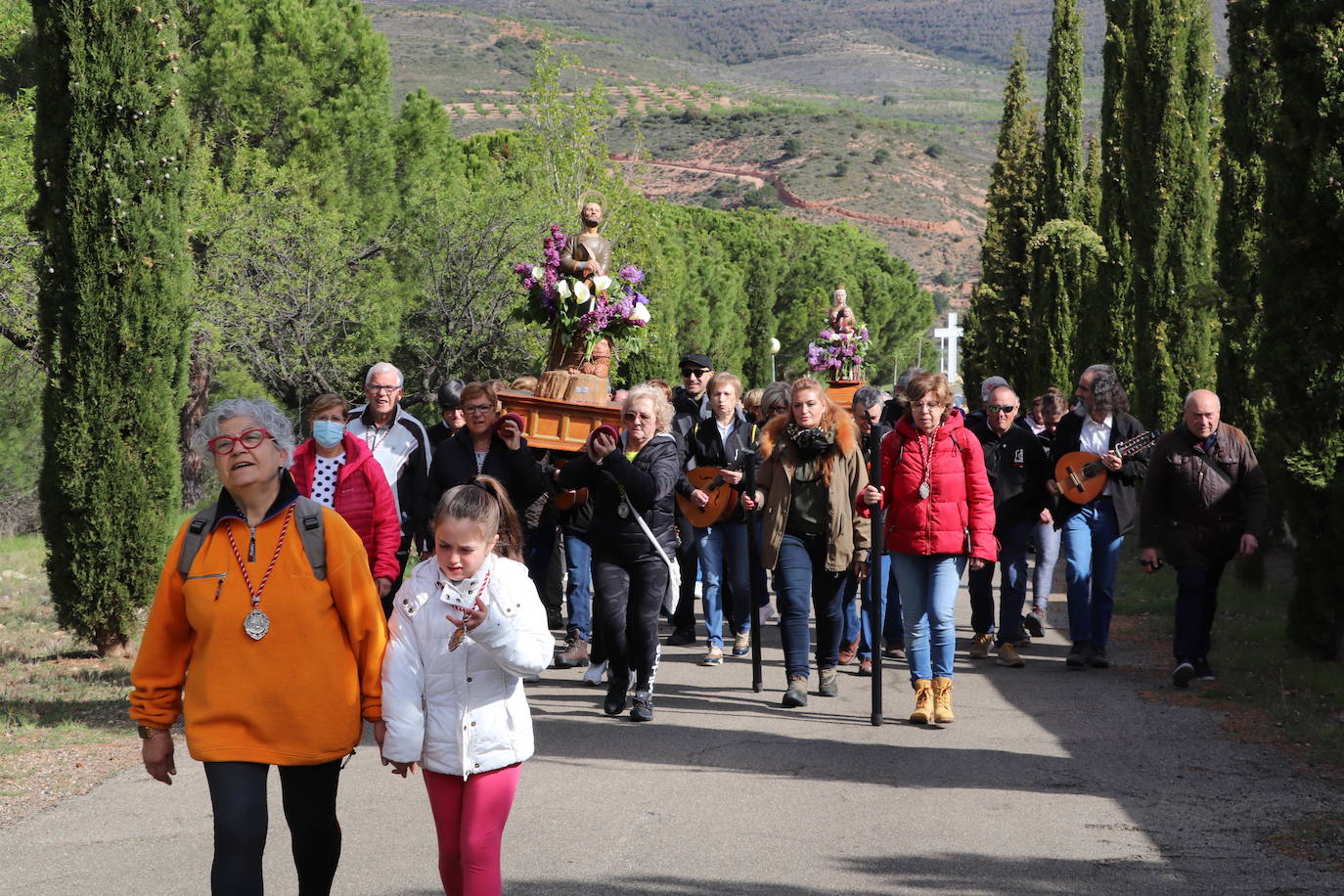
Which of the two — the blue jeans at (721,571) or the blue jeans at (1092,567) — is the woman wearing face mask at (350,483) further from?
the blue jeans at (1092,567)

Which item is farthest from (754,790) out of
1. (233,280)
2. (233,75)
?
(233,75)

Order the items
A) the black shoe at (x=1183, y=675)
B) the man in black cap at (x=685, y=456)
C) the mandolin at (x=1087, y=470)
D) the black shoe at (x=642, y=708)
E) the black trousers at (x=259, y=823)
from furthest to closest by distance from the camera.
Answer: the man in black cap at (x=685, y=456), the mandolin at (x=1087, y=470), the black shoe at (x=1183, y=675), the black shoe at (x=642, y=708), the black trousers at (x=259, y=823)

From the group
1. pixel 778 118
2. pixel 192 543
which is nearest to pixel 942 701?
pixel 192 543

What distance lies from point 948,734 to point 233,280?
20.1m

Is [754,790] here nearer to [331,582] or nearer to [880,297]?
[331,582]

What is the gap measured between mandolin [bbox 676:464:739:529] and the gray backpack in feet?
20.9

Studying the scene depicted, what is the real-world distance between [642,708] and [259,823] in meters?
4.55

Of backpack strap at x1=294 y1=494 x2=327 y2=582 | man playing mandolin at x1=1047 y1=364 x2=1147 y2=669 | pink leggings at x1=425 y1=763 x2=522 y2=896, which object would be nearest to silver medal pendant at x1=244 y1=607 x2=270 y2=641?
backpack strap at x1=294 y1=494 x2=327 y2=582

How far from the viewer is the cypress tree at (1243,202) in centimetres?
1166

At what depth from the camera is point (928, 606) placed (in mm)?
8680

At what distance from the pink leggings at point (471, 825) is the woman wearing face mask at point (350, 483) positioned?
2404mm

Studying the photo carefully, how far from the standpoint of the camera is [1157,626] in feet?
41.6

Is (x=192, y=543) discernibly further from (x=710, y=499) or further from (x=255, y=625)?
(x=710, y=499)

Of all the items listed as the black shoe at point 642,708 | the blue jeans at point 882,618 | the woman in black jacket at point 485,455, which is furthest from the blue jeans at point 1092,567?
the woman in black jacket at point 485,455
